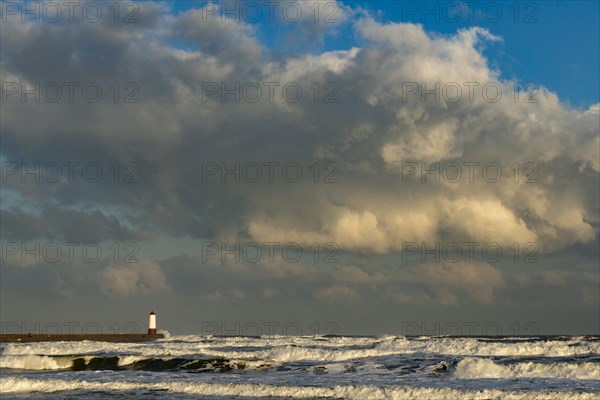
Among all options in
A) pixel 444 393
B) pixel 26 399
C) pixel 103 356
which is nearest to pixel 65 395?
pixel 26 399

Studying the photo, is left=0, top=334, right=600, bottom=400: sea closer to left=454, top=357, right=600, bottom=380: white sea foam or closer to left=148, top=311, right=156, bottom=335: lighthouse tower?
left=454, top=357, right=600, bottom=380: white sea foam

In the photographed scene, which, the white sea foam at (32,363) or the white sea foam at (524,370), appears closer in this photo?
the white sea foam at (524,370)

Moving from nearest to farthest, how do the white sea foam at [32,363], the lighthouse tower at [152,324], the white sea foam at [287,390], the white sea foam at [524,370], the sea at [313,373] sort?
the white sea foam at [287,390]
the sea at [313,373]
the white sea foam at [524,370]
the white sea foam at [32,363]
the lighthouse tower at [152,324]

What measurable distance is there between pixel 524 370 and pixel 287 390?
10.4 m

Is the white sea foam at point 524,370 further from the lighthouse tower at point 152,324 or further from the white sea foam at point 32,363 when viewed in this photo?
the lighthouse tower at point 152,324

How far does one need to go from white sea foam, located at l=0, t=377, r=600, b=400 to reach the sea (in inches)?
1.2

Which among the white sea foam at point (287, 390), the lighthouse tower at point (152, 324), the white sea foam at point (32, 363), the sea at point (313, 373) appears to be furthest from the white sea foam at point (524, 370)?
the lighthouse tower at point (152, 324)

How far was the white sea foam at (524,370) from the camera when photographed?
1041 inches

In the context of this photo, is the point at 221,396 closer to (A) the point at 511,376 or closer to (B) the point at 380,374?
(B) the point at 380,374

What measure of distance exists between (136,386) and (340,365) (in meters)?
10.5

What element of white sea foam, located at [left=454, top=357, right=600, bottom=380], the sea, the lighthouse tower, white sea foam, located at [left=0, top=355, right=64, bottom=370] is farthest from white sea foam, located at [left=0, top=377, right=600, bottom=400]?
the lighthouse tower

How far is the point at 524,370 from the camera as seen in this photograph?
27.2 metres

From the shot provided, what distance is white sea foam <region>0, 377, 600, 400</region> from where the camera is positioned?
20.7 metres

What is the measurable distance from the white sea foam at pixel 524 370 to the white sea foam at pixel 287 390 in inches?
220
